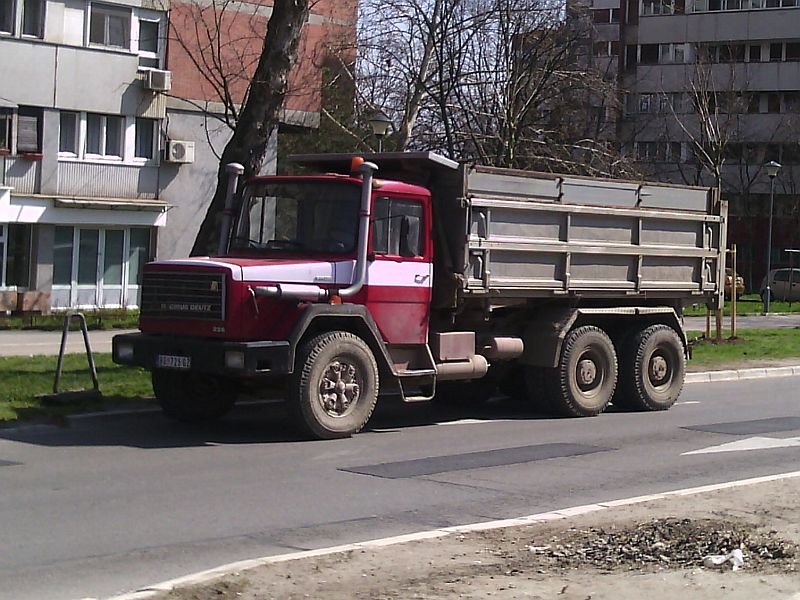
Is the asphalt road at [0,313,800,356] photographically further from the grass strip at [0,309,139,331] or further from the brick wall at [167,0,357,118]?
the brick wall at [167,0,357,118]

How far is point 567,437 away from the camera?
14219mm

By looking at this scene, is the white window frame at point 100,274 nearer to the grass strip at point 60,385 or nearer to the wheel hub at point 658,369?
the grass strip at point 60,385

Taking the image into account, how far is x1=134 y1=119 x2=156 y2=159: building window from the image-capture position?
37188 mm

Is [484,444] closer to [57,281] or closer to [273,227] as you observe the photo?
[273,227]

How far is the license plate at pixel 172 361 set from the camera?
12766 millimetres

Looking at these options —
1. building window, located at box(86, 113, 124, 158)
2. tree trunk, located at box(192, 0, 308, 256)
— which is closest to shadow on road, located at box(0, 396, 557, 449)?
tree trunk, located at box(192, 0, 308, 256)

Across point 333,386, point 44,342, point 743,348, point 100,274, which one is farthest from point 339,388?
point 100,274

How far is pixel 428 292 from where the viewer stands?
14.3 metres

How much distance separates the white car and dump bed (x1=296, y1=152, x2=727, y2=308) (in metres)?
43.5

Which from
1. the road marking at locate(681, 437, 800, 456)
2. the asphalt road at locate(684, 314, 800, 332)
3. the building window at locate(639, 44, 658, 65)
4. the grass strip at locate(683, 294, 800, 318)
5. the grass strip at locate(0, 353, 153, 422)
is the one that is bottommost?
the road marking at locate(681, 437, 800, 456)

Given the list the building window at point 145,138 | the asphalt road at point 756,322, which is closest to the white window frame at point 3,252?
the building window at point 145,138

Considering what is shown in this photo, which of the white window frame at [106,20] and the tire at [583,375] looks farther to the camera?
the white window frame at [106,20]

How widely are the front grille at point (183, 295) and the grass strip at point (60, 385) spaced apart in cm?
162

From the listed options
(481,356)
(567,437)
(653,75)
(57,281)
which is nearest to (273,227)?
(481,356)
